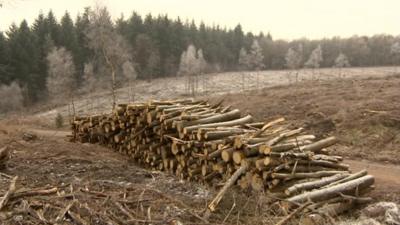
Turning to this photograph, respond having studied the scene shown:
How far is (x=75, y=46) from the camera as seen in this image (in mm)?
69125

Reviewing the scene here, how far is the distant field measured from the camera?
5826 cm

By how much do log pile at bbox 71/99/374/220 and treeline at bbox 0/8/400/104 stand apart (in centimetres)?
2117

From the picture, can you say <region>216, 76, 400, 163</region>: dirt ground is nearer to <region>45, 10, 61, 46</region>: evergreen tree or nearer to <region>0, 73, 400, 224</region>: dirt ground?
<region>0, 73, 400, 224</region>: dirt ground

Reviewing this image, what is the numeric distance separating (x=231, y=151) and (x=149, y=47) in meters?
68.6

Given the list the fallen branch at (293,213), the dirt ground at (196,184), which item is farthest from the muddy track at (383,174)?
the fallen branch at (293,213)

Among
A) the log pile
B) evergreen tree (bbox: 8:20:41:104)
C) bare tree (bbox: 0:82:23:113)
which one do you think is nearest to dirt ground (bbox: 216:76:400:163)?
the log pile

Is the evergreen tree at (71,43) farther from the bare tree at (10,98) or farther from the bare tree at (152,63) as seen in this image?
the bare tree at (10,98)

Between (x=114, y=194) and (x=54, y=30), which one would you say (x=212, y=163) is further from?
(x=54, y=30)

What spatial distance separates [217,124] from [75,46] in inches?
2380

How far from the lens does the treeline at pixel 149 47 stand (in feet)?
204

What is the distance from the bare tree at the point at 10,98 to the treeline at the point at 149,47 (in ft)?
8.64

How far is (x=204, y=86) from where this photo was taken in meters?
70.1

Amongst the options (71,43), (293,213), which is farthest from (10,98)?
(293,213)

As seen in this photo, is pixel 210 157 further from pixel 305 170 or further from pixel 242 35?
pixel 242 35
